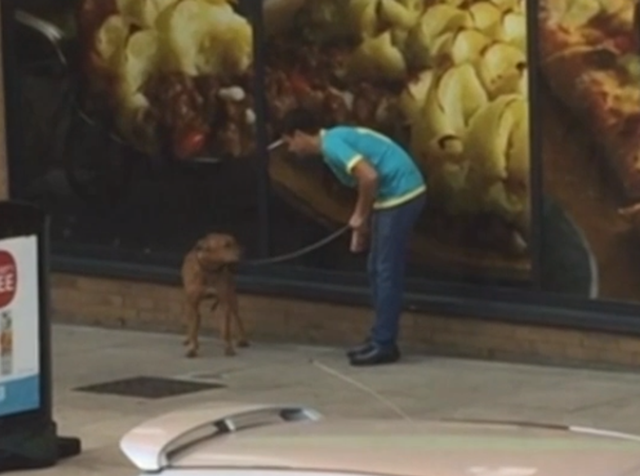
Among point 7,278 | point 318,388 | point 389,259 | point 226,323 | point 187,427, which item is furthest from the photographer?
point 226,323

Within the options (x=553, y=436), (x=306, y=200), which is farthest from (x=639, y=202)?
(x=553, y=436)

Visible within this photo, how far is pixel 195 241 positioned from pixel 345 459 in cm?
1062

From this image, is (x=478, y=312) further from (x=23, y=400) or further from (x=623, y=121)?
(x=23, y=400)

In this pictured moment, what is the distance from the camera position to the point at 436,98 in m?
12.5

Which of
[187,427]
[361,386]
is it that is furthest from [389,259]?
[187,427]

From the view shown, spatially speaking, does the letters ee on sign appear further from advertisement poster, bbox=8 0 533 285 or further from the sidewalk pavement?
advertisement poster, bbox=8 0 533 285

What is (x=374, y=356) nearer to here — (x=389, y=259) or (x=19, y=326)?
(x=389, y=259)

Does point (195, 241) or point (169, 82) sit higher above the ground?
point (169, 82)

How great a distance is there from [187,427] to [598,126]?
8495mm

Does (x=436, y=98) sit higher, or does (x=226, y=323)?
(x=436, y=98)

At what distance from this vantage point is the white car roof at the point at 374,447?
328cm

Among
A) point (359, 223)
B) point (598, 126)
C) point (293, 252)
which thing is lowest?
point (293, 252)

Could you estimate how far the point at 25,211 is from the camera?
30.8ft

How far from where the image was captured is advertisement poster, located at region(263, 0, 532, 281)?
40.1 feet
